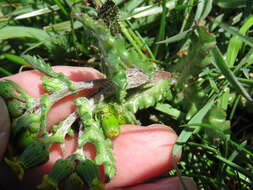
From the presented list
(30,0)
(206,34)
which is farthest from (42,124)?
(30,0)

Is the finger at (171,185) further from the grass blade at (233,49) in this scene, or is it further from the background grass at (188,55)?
the grass blade at (233,49)

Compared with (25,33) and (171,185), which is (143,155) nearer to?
(171,185)

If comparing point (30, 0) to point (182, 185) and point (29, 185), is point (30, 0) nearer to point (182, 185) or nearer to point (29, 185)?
point (29, 185)

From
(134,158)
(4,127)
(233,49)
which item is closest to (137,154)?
(134,158)

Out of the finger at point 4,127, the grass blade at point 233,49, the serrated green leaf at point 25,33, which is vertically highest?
the serrated green leaf at point 25,33

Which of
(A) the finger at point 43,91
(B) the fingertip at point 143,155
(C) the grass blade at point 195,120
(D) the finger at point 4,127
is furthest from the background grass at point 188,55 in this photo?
(D) the finger at point 4,127
